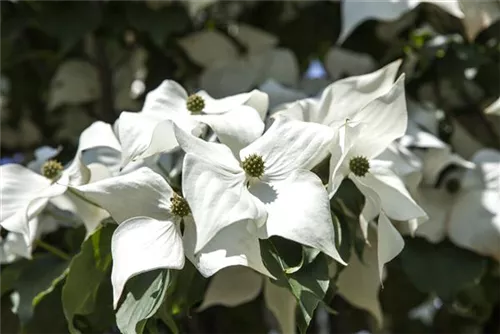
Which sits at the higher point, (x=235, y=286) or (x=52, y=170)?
(x=52, y=170)

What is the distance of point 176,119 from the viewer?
0.73 metres

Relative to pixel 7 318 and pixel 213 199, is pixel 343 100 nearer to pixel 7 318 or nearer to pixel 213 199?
pixel 213 199

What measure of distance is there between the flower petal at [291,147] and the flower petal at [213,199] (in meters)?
0.04

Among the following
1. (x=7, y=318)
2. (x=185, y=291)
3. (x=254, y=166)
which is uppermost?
(x=254, y=166)

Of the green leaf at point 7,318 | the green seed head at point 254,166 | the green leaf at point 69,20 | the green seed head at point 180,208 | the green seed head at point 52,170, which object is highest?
the green seed head at point 254,166

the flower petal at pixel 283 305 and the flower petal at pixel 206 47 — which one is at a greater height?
the flower petal at pixel 206 47

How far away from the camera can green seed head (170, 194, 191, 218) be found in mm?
656

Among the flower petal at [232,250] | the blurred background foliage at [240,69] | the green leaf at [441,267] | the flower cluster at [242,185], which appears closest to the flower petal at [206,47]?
the blurred background foliage at [240,69]

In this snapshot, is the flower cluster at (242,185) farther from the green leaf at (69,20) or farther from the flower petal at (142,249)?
the green leaf at (69,20)

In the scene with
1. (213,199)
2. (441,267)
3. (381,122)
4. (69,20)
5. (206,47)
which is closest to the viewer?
(213,199)

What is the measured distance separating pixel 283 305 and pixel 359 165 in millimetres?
155

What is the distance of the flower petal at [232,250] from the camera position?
618mm

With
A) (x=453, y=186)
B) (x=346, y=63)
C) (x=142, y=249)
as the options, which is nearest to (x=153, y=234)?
(x=142, y=249)

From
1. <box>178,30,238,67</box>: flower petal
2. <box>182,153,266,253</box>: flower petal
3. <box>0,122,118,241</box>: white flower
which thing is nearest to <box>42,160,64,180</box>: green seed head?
<box>0,122,118,241</box>: white flower
